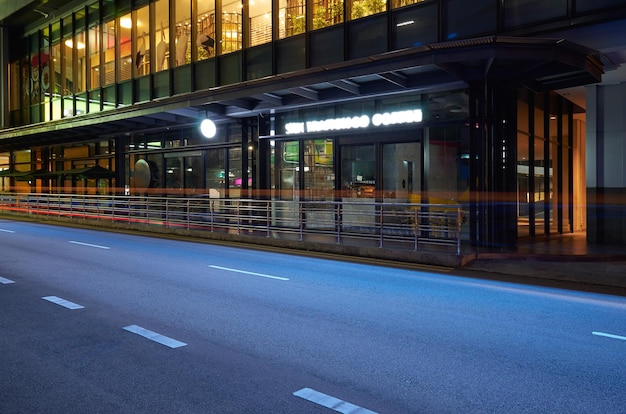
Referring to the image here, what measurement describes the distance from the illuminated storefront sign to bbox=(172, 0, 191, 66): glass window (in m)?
7.00

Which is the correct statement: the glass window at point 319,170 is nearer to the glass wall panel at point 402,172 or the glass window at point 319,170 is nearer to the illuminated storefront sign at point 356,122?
the illuminated storefront sign at point 356,122

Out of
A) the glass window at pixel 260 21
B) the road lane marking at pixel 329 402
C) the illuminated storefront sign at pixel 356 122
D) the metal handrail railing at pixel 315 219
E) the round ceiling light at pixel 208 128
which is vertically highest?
the glass window at pixel 260 21

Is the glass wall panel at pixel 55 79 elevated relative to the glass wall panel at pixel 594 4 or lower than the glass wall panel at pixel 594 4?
elevated

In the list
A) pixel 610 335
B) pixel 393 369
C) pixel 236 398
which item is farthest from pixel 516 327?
pixel 236 398

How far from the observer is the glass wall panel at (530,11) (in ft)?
41.8

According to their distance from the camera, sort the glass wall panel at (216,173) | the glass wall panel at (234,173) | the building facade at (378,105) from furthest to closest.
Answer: the glass wall panel at (216,173) < the glass wall panel at (234,173) < the building facade at (378,105)

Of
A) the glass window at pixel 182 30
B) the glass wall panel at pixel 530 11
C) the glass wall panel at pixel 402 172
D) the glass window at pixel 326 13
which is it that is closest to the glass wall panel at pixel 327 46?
the glass window at pixel 326 13

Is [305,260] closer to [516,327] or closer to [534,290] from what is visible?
[534,290]

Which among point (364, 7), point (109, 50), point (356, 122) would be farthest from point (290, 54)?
point (109, 50)

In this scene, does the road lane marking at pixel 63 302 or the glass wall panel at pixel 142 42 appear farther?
the glass wall panel at pixel 142 42

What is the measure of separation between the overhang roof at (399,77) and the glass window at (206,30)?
2.82 meters

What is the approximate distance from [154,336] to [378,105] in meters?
12.6

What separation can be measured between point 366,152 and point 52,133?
68.1 ft

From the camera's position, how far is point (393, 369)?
5.06 m
